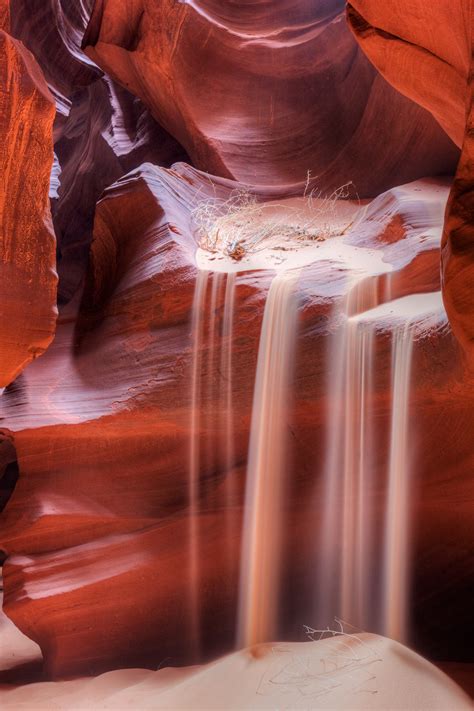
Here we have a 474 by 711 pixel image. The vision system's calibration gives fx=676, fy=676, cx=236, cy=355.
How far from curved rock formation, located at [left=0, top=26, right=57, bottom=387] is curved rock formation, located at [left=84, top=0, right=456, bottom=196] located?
4.77 meters

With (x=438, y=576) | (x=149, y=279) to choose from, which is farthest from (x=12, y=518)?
(x=438, y=576)

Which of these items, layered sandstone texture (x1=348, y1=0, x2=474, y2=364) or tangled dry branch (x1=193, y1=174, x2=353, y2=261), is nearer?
layered sandstone texture (x1=348, y1=0, x2=474, y2=364)

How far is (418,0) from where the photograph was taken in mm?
3701

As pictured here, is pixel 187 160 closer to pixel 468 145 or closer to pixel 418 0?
pixel 418 0

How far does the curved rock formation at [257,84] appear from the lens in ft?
30.4

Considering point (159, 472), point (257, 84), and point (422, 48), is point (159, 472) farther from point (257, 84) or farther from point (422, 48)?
point (257, 84)

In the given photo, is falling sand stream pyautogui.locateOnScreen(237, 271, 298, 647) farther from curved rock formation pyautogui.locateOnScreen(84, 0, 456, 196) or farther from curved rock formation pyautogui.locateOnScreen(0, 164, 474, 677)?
curved rock formation pyautogui.locateOnScreen(84, 0, 456, 196)

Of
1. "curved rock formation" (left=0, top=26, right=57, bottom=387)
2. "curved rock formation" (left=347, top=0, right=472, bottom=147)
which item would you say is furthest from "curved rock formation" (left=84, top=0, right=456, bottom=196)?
"curved rock formation" (left=0, top=26, right=57, bottom=387)

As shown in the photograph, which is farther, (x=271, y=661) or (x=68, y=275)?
(x=68, y=275)

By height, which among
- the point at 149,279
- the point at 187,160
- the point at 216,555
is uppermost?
the point at 187,160

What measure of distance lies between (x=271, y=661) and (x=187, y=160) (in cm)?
794

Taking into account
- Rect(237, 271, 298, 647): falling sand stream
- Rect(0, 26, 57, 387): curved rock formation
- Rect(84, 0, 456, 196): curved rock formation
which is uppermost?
Rect(84, 0, 456, 196): curved rock formation

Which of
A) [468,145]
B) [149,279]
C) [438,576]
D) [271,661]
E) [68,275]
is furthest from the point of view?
[68,275]

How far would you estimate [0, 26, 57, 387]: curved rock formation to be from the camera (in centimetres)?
460
